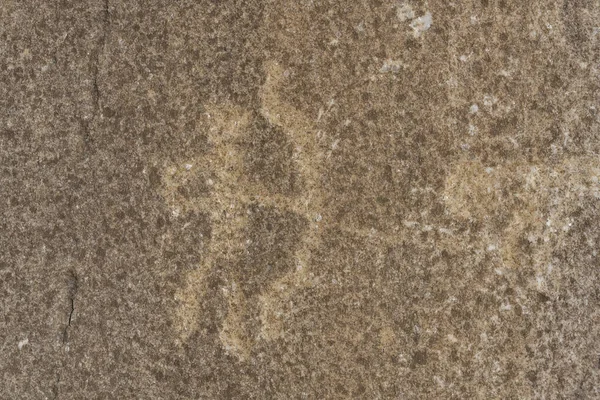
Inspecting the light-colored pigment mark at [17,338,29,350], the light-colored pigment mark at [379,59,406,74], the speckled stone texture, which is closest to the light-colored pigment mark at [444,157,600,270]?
the speckled stone texture

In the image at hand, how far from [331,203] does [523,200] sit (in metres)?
0.45

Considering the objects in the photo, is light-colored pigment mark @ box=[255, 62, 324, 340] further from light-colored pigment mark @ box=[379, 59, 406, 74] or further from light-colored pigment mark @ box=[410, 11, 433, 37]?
light-colored pigment mark @ box=[410, 11, 433, 37]

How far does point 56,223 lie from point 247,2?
0.73 meters

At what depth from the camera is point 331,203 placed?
4.97ft

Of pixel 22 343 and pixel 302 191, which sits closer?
pixel 302 191

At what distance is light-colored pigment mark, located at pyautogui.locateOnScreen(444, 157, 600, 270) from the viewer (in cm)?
149

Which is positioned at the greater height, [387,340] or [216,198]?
[216,198]

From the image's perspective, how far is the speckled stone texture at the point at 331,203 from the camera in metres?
1.49

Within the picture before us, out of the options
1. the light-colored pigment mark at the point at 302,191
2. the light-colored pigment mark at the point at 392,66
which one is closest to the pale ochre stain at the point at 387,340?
the light-colored pigment mark at the point at 302,191

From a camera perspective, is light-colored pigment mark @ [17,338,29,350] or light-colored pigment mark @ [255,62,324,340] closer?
light-colored pigment mark @ [255,62,324,340]

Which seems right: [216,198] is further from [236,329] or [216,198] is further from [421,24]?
[421,24]

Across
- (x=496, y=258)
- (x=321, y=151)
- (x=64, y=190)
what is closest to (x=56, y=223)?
(x=64, y=190)

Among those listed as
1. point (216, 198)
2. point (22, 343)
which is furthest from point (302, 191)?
point (22, 343)

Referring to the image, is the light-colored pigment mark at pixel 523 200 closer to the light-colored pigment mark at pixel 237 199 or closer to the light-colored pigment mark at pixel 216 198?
the light-colored pigment mark at pixel 237 199
